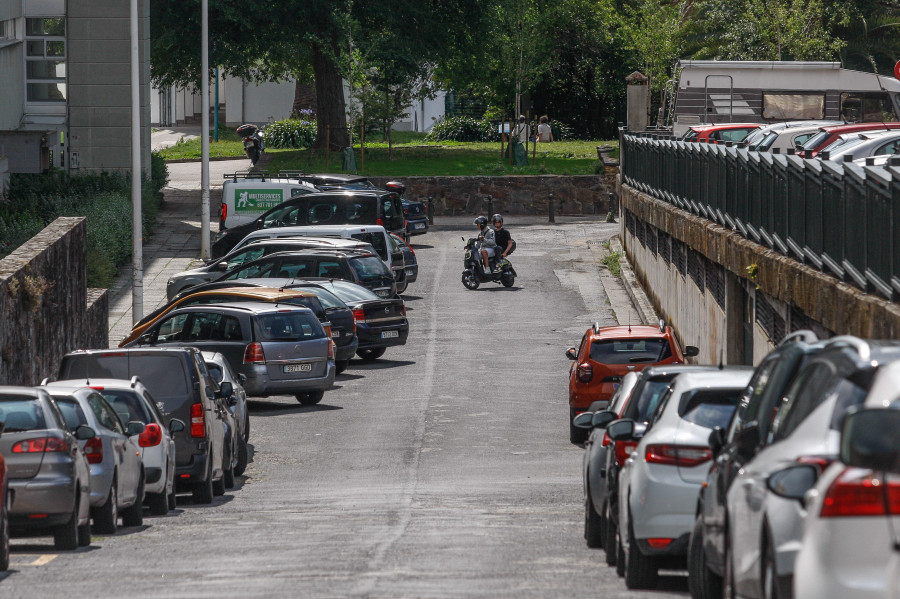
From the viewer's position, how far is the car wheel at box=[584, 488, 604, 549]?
12398 mm

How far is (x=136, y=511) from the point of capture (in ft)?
48.3

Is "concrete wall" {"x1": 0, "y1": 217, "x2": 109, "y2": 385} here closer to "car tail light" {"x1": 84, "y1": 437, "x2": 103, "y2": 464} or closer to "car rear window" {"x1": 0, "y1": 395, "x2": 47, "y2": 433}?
"car tail light" {"x1": 84, "y1": 437, "x2": 103, "y2": 464}

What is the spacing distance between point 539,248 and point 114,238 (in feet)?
42.1

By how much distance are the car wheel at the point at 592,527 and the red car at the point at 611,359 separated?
28.1 feet

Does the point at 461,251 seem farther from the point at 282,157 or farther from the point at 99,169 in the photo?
the point at 282,157

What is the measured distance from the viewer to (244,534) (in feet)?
44.7

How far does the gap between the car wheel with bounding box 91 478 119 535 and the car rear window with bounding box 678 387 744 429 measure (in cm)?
602

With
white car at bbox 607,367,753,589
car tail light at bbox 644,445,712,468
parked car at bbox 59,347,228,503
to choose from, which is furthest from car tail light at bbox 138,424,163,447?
car tail light at bbox 644,445,712,468

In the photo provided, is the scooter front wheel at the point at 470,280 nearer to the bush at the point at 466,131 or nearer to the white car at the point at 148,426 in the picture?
the white car at the point at 148,426

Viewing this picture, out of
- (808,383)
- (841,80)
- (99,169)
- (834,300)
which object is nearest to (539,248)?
(841,80)

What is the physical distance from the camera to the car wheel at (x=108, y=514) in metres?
13.9

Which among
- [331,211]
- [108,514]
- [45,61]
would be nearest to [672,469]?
[108,514]

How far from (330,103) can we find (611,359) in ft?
122

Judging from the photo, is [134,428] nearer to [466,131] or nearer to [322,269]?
[322,269]
